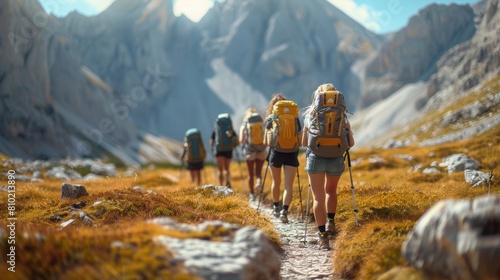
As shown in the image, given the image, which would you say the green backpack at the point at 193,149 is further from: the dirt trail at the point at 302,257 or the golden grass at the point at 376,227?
the dirt trail at the point at 302,257

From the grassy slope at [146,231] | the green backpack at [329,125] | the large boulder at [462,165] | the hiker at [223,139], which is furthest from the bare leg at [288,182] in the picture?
the large boulder at [462,165]

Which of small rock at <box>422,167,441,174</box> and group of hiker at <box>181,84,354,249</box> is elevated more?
group of hiker at <box>181,84,354,249</box>

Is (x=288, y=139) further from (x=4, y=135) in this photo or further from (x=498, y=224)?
(x=4, y=135)

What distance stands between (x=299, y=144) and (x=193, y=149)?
1030 centimetres

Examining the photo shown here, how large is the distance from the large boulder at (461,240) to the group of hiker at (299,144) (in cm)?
397

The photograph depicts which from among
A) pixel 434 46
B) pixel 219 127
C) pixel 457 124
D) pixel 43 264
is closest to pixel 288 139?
pixel 219 127

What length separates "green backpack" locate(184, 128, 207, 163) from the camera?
2075cm

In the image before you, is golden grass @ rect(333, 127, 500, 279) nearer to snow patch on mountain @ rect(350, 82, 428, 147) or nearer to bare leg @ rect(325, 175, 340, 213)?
bare leg @ rect(325, 175, 340, 213)

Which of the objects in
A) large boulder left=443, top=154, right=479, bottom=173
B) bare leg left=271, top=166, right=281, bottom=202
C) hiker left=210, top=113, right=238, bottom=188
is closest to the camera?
bare leg left=271, top=166, right=281, bottom=202

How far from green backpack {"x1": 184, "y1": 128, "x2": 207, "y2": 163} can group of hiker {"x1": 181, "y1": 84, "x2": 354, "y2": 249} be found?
226 centimetres

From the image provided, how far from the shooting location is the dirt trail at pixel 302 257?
7328 mm

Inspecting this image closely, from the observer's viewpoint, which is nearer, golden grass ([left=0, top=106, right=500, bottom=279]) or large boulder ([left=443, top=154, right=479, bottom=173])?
golden grass ([left=0, top=106, right=500, bottom=279])

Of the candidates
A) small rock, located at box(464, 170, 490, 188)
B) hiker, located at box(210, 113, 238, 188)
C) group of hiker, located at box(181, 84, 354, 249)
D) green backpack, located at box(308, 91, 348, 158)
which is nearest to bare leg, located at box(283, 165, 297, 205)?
group of hiker, located at box(181, 84, 354, 249)

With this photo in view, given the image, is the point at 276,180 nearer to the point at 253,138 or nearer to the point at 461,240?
the point at 253,138
